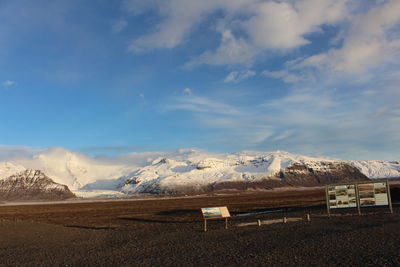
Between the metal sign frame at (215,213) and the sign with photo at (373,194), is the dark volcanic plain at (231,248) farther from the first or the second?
the sign with photo at (373,194)

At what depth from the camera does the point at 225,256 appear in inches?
588

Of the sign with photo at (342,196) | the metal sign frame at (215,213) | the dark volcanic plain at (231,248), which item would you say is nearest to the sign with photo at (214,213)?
the metal sign frame at (215,213)

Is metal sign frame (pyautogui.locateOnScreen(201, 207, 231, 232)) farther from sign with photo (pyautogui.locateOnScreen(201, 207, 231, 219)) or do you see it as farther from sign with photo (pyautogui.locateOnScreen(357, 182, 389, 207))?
sign with photo (pyautogui.locateOnScreen(357, 182, 389, 207))

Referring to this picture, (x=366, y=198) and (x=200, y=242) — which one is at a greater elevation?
(x=366, y=198)

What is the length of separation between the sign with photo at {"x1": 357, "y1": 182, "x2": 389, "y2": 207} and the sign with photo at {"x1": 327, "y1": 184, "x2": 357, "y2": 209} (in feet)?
1.90

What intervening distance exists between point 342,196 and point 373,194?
230 cm

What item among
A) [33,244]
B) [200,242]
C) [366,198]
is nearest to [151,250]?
[200,242]

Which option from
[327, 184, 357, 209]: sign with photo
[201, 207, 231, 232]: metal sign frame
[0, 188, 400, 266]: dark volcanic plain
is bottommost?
[0, 188, 400, 266]: dark volcanic plain

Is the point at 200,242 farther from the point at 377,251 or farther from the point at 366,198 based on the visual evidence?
the point at 366,198

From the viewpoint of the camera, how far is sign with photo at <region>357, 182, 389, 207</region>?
2594cm

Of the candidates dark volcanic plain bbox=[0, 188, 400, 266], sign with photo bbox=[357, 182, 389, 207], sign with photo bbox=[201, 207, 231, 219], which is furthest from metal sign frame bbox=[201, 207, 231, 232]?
sign with photo bbox=[357, 182, 389, 207]

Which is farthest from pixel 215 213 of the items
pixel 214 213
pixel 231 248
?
pixel 231 248

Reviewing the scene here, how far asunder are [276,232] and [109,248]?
9.91 metres

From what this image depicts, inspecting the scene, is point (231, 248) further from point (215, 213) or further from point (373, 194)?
point (373, 194)
